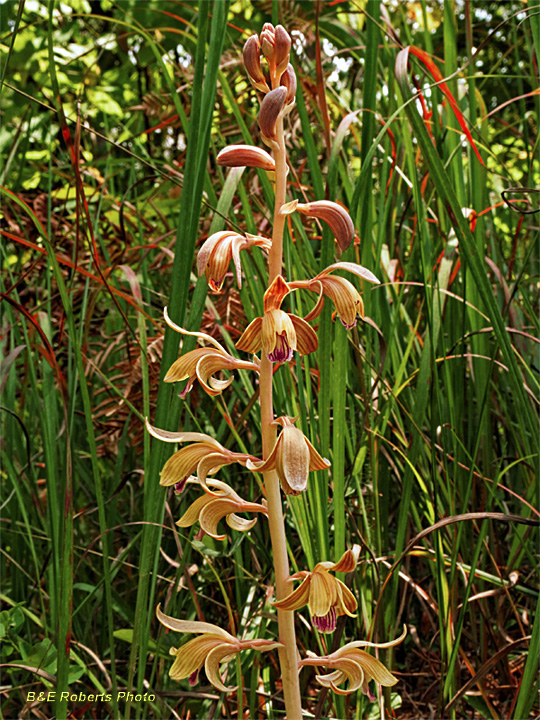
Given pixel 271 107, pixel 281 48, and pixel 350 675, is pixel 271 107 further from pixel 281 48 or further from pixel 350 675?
pixel 350 675

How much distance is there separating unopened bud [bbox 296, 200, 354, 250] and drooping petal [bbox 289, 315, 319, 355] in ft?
0.38

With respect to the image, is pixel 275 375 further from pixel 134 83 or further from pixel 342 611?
pixel 134 83

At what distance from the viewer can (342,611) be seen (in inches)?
32.2

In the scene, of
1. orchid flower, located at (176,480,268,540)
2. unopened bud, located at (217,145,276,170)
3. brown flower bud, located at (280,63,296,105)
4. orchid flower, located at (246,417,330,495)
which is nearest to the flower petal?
orchid flower, located at (176,480,268,540)

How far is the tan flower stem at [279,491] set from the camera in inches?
31.7

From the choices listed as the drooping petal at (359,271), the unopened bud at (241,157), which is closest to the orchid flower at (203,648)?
the drooping petal at (359,271)

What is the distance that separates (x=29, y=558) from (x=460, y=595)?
1.13m

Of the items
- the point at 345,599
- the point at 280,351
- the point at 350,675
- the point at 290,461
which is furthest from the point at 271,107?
the point at 350,675

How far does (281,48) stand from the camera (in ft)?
2.63

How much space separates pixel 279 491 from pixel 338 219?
0.38 metres

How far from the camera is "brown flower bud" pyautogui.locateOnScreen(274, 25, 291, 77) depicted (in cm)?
79

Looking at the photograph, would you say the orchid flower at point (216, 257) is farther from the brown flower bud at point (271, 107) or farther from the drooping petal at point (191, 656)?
the drooping petal at point (191, 656)

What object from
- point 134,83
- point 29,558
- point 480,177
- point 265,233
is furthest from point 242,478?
point 134,83

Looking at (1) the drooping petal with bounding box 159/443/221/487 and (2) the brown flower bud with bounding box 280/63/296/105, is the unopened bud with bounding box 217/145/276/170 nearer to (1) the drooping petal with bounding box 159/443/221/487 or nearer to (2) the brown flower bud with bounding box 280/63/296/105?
(2) the brown flower bud with bounding box 280/63/296/105
